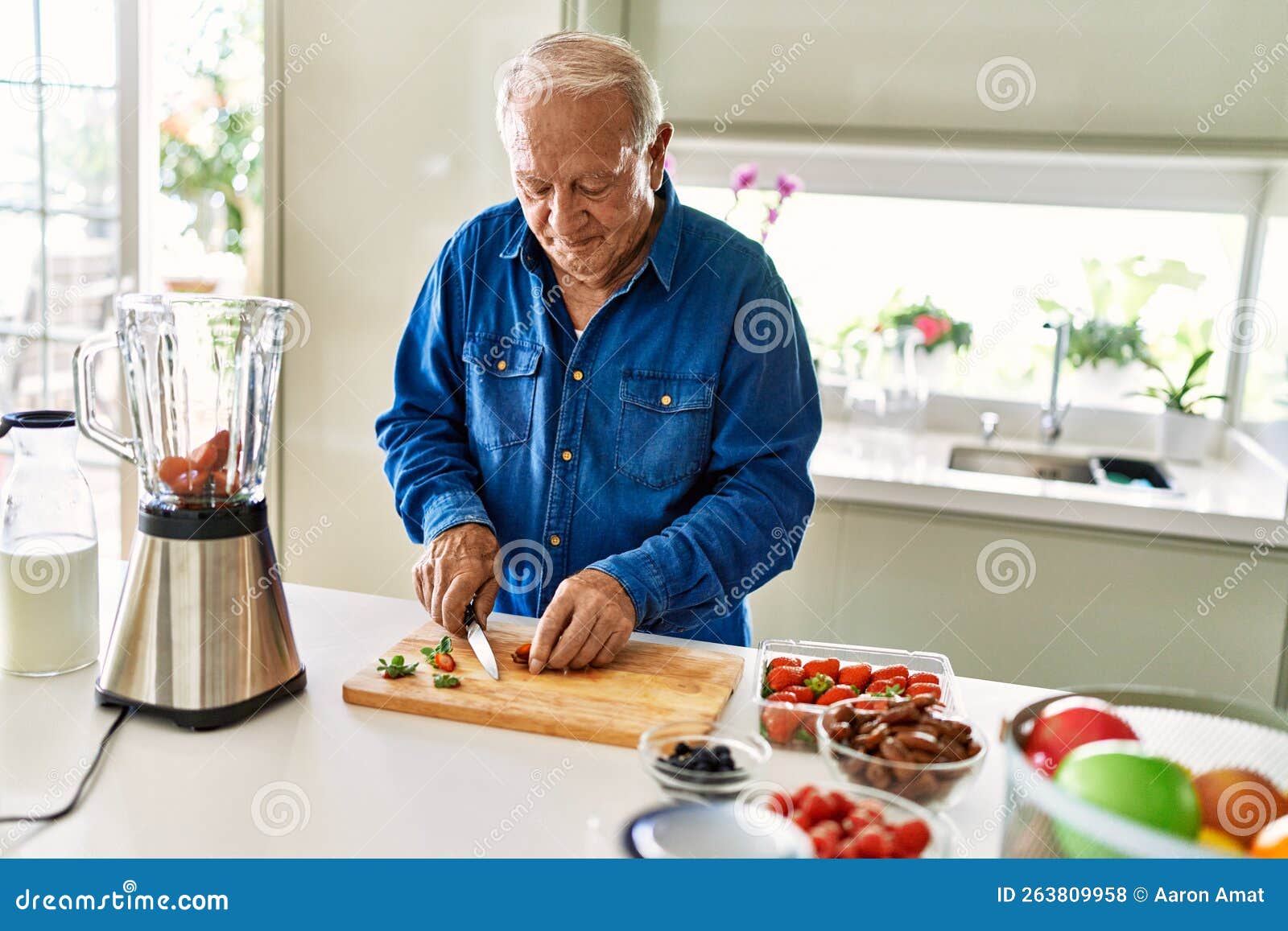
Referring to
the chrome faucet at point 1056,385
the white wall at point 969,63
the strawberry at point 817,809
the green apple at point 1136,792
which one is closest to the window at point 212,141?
the white wall at point 969,63

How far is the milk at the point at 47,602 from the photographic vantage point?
3.81 feet

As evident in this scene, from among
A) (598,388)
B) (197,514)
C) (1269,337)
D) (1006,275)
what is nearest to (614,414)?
(598,388)

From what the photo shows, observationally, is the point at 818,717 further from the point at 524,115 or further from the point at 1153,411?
the point at 1153,411

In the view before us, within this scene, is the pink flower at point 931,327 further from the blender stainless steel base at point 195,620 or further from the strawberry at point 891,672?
the blender stainless steel base at point 195,620

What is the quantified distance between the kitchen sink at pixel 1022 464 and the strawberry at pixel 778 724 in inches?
71.4

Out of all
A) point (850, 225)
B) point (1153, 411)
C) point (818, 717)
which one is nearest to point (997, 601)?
point (1153, 411)

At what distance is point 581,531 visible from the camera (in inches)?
60.7

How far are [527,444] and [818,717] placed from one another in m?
0.73

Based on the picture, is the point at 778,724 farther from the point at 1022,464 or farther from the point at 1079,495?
the point at 1022,464

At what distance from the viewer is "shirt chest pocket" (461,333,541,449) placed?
155 cm

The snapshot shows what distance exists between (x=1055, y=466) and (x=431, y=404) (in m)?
1.81

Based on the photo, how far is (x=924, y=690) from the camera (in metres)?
1.11

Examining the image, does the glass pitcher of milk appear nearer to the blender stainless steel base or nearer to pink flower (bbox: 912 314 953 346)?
the blender stainless steel base

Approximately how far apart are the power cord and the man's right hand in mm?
359
